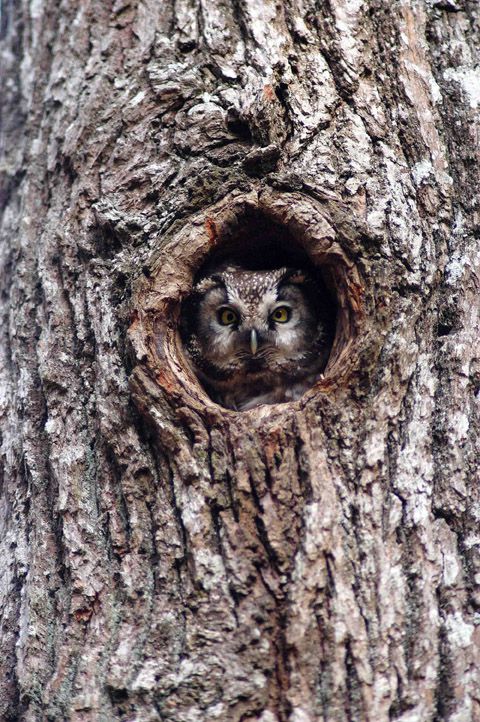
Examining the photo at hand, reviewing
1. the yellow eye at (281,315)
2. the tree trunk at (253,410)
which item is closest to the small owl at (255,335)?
the yellow eye at (281,315)

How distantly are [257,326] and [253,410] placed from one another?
3.22 ft

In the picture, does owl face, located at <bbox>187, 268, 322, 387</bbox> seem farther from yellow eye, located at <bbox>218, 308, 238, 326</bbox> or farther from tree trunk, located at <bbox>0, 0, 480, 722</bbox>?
tree trunk, located at <bbox>0, 0, 480, 722</bbox>

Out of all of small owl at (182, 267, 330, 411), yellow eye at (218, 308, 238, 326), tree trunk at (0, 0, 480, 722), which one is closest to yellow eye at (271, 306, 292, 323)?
small owl at (182, 267, 330, 411)

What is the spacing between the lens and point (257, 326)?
378cm

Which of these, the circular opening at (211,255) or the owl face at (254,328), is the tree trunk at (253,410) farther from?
the owl face at (254,328)

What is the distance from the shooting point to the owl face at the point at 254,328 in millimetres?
3701

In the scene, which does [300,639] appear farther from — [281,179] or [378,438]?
[281,179]

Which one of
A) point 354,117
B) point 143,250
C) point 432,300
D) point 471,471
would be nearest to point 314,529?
point 471,471

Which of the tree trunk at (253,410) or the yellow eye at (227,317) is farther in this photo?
the yellow eye at (227,317)

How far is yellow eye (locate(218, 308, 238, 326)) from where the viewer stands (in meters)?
3.80

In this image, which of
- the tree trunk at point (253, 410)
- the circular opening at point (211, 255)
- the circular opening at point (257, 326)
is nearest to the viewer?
the tree trunk at point (253, 410)

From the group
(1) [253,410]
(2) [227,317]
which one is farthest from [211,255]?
(1) [253,410]

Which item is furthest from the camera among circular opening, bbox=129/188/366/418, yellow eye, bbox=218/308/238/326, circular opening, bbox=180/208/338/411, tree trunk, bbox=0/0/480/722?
yellow eye, bbox=218/308/238/326

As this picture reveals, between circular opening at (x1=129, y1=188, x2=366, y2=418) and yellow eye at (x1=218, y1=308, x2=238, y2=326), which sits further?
yellow eye at (x1=218, y1=308, x2=238, y2=326)
